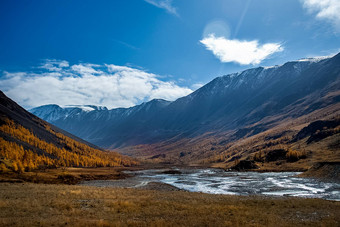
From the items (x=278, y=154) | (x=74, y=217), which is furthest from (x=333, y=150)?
(x=74, y=217)

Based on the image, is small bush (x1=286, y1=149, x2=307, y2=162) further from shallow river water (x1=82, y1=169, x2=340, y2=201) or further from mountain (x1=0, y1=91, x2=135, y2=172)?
mountain (x1=0, y1=91, x2=135, y2=172)

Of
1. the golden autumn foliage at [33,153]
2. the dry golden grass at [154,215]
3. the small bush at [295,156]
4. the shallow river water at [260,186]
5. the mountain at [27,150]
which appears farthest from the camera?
the small bush at [295,156]

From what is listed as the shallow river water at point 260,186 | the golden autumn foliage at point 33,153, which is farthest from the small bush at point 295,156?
the golden autumn foliage at point 33,153

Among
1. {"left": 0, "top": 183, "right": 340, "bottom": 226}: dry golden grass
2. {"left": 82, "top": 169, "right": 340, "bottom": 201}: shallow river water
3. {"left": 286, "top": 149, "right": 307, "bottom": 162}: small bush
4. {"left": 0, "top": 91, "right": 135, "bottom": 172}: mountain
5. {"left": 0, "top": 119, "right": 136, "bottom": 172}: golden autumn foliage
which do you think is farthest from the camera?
{"left": 286, "top": 149, "right": 307, "bottom": 162}: small bush

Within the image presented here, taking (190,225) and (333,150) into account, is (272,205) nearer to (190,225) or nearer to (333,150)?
(190,225)

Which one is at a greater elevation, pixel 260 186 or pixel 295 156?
pixel 295 156

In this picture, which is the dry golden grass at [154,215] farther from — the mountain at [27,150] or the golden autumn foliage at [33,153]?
the golden autumn foliage at [33,153]

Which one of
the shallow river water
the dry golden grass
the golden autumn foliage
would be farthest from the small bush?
the golden autumn foliage

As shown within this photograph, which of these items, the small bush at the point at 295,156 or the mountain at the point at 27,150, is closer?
the mountain at the point at 27,150

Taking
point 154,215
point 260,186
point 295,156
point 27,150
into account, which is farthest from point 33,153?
point 295,156

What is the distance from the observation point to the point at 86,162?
18450 cm

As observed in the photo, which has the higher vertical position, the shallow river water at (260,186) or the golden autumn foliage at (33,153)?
the golden autumn foliage at (33,153)

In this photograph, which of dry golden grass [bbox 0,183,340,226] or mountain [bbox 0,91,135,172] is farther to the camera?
mountain [bbox 0,91,135,172]

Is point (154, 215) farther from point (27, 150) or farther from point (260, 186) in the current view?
point (27, 150)
